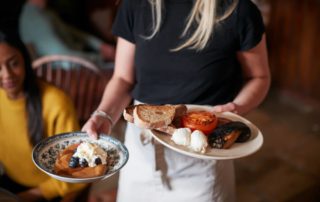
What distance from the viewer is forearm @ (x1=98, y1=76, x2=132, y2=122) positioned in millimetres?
1136

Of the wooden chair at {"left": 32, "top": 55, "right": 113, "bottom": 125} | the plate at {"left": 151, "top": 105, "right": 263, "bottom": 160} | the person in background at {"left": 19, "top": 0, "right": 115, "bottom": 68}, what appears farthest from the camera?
the person in background at {"left": 19, "top": 0, "right": 115, "bottom": 68}

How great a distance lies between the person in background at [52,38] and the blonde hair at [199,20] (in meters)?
1.93

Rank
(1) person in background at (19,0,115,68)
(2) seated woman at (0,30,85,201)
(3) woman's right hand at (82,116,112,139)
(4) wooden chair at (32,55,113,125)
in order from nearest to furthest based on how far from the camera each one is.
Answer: (3) woman's right hand at (82,116,112,139) < (2) seated woman at (0,30,85,201) < (4) wooden chair at (32,55,113,125) < (1) person in background at (19,0,115,68)

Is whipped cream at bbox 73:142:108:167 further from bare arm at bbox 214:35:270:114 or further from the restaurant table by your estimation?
bare arm at bbox 214:35:270:114

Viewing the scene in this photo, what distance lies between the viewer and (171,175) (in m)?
1.14

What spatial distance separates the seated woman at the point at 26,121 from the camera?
1.39 meters

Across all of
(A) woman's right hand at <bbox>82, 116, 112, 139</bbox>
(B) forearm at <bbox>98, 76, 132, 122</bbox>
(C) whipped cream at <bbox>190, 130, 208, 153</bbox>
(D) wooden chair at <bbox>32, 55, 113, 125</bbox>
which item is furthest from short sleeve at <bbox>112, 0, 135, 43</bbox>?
(D) wooden chair at <bbox>32, 55, 113, 125</bbox>

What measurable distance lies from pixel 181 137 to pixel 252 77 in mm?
326

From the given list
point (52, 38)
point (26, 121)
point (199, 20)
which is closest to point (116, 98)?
point (199, 20)

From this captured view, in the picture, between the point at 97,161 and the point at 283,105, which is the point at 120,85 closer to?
the point at 97,161

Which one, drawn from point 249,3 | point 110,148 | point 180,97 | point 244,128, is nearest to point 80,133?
point 110,148

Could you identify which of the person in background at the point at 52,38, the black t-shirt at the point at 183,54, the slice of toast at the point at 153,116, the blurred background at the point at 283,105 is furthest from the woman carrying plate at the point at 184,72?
→ the person in background at the point at 52,38

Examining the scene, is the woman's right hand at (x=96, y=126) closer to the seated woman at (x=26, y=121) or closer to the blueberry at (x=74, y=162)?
the blueberry at (x=74, y=162)

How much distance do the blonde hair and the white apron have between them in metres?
0.27
